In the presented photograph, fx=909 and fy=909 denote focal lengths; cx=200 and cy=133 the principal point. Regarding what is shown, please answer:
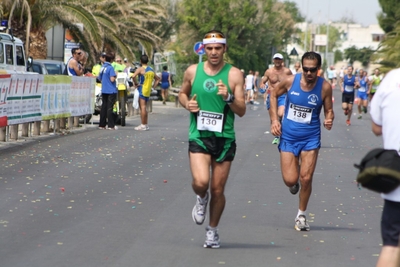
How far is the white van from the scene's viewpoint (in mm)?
21167

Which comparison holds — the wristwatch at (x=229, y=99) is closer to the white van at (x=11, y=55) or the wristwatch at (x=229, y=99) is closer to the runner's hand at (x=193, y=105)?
the runner's hand at (x=193, y=105)

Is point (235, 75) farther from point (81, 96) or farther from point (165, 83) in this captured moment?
point (165, 83)

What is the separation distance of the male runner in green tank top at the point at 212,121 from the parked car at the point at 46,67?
1725cm

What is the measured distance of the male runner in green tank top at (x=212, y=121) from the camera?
25.7 ft

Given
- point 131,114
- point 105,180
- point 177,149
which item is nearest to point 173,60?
point 131,114

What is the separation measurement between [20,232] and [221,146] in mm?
2055

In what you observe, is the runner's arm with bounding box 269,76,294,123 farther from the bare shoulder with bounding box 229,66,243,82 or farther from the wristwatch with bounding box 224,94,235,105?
the wristwatch with bounding box 224,94,235,105

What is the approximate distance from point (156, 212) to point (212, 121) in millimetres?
2233

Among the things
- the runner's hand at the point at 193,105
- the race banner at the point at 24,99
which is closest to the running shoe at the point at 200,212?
the runner's hand at the point at 193,105

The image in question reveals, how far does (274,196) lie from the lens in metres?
11.4

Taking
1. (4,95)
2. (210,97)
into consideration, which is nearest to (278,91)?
(210,97)

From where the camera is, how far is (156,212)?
980 centimetres

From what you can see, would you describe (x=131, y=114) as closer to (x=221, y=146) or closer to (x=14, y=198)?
(x=14, y=198)

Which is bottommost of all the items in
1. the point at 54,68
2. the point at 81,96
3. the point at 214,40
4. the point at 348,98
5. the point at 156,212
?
the point at 156,212
